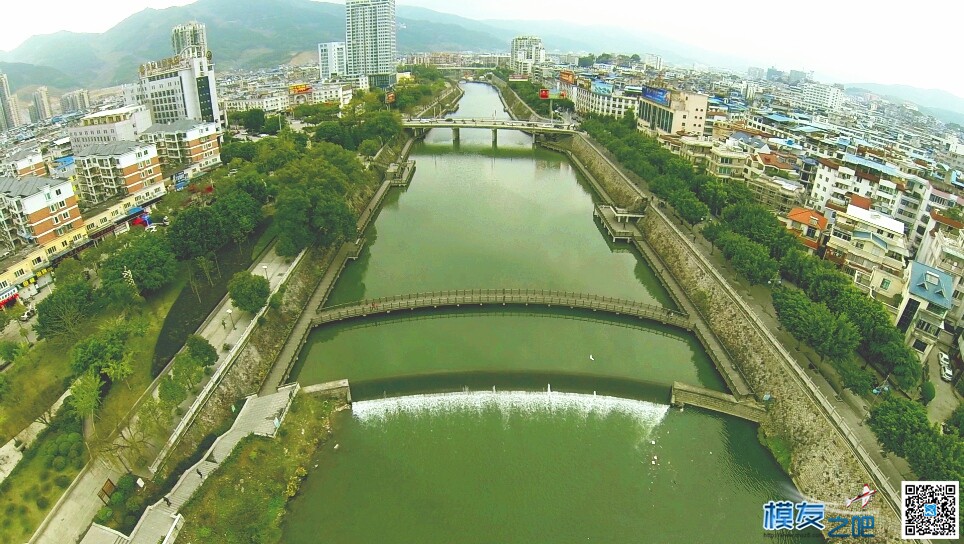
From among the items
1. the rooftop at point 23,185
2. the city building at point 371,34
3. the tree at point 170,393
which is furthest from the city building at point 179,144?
the city building at point 371,34

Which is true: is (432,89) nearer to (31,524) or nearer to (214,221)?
(214,221)

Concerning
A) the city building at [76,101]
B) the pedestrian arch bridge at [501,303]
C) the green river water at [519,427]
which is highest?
the city building at [76,101]

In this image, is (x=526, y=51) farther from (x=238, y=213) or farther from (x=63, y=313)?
(x=63, y=313)

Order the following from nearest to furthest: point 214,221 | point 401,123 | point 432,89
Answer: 1. point 214,221
2. point 401,123
3. point 432,89

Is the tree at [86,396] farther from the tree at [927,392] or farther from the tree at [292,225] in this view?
the tree at [927,392]

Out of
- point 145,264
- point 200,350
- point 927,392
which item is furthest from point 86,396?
point 927,392

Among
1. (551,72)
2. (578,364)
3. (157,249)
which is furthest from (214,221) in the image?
(551,72)
